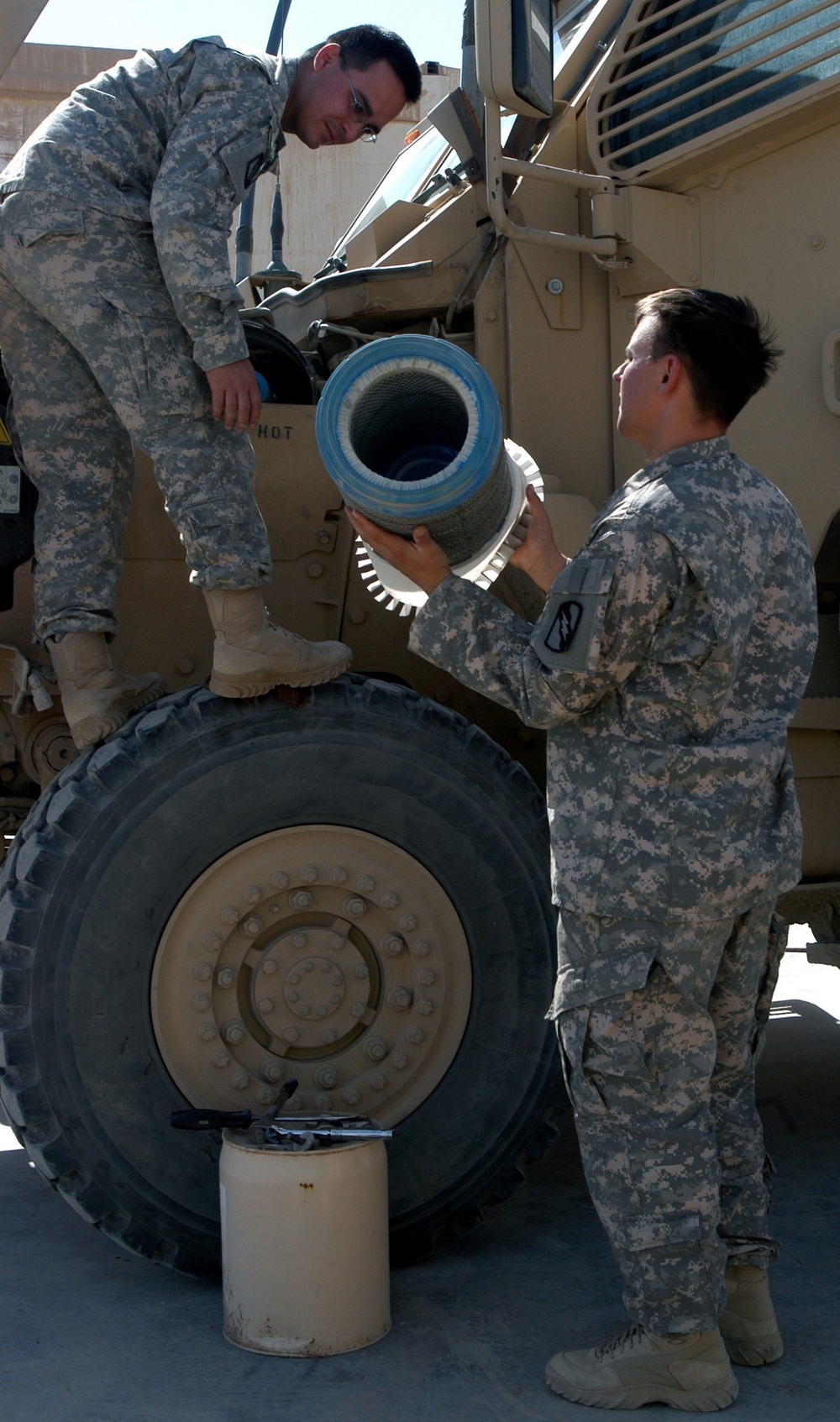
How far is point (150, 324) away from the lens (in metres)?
2.78

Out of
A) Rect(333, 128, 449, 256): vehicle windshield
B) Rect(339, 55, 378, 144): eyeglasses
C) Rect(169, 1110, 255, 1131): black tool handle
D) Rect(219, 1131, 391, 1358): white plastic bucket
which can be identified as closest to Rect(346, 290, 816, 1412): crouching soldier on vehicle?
Rect(219, 1131, 391, 1358): white plastic bucket

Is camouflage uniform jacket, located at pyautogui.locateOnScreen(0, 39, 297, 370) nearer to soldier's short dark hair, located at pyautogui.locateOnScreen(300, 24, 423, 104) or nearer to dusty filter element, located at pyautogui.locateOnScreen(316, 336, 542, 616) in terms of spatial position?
soldier's short dark hair, located at pyautogui.locateOnScreen(300, 24, 423, 104)

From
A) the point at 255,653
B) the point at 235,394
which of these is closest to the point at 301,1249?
the point at 255,653

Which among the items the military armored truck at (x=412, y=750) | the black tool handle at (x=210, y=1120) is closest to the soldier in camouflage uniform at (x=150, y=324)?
the military armored truck at (x=412, y=750)

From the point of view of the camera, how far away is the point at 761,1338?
2.44m

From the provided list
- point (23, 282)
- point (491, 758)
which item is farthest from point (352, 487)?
point (23, 282)

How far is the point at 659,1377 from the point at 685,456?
1.48 meters

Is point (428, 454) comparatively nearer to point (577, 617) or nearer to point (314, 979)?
point (577, 617)

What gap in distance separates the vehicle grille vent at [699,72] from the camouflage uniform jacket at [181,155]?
80cm

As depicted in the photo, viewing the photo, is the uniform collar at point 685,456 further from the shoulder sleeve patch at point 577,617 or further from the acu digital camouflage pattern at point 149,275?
the acu digital camouflage pattern at point 149,275

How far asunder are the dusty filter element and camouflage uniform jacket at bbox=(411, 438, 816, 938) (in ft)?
0.46

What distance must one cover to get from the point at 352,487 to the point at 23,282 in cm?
94

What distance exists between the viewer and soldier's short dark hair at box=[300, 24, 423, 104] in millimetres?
2910

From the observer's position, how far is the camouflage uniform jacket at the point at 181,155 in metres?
2.67
